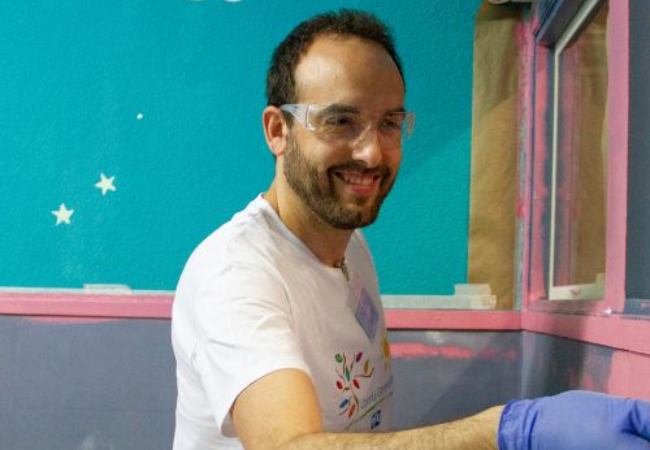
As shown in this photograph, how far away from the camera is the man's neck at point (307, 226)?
4.07 feet

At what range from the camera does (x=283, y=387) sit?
83 centimetres

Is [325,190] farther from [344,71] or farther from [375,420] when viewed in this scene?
[375,420]

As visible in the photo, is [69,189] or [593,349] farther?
[69,189]

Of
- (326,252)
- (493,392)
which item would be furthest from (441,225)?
(326,252)

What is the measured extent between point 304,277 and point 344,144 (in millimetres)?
236

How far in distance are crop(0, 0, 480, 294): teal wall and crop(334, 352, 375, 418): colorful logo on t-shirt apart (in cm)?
63

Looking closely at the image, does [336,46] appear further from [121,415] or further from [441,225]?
[121,415]

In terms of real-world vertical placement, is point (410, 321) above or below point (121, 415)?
above

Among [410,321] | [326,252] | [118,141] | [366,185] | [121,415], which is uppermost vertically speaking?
[118,141]

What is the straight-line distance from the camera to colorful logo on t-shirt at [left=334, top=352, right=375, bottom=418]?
118 centimetres

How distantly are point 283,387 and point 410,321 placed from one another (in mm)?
Answer: 1006

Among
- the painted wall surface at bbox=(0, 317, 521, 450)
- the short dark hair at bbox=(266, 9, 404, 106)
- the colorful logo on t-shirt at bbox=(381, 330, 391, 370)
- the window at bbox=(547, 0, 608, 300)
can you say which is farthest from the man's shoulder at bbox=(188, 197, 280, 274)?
the painted wall surface at bbox=(0, 317, 521, 450)

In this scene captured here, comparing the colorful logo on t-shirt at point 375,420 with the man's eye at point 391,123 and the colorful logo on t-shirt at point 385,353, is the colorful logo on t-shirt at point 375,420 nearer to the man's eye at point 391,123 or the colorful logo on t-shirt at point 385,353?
the colorful logo on t-shirt at point 385,353

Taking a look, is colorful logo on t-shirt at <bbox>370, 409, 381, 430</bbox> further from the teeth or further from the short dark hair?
the short dark hair
